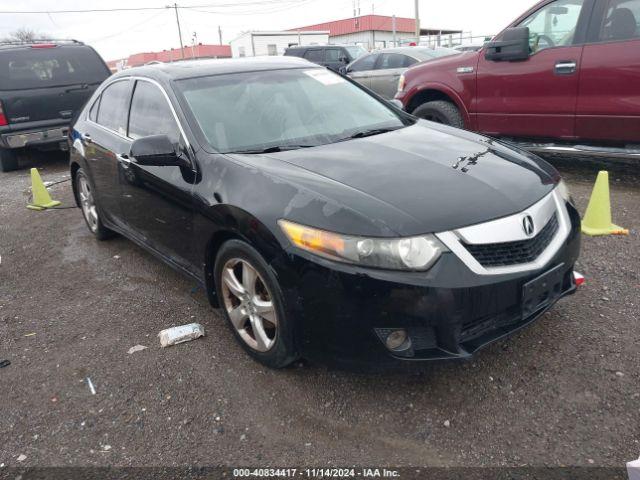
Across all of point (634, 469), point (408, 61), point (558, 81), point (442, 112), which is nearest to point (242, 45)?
point (408, 61)

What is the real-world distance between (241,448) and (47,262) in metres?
3.28

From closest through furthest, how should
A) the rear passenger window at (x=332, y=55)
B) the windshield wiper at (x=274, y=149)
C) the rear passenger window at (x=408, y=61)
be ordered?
the windshield wiper at (x=274, y=149)
the rear passenger window at (x=408, y=61)
the rear passenger window at (x=332, y=55)

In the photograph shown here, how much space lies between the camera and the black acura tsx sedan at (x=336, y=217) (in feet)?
7.37

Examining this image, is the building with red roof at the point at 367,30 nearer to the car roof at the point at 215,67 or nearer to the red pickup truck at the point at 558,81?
the red pickup truck at the point at 558,81

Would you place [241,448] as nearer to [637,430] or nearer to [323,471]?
[323,471]

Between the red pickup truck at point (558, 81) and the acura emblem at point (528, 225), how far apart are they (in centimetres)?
325

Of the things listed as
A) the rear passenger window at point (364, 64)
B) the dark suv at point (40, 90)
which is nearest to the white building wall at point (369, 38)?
the rear passenger window at point (364, 64)

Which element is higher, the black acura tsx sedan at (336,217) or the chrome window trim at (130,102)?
the chrome window trim at (130,102)

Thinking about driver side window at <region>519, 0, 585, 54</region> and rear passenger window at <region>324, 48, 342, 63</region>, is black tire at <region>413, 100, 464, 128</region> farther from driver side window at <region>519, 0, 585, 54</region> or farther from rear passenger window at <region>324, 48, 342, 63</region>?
rear passenger window at <region>324, 48, 342, 63</region>

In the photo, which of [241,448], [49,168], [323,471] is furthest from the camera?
[49,168]

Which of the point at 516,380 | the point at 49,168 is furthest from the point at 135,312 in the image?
the point at 49,168

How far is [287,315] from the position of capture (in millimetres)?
2488

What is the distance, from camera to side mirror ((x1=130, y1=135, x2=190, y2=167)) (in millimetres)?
3080

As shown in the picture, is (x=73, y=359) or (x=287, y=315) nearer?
(x=287, y=315)
